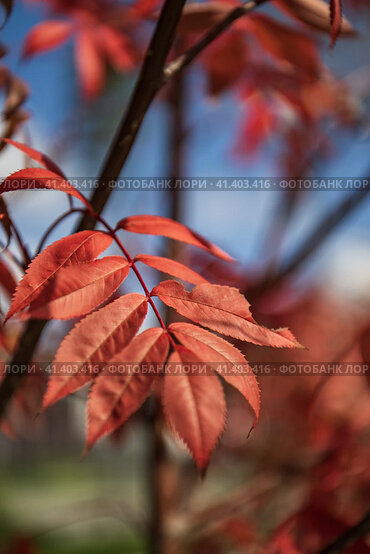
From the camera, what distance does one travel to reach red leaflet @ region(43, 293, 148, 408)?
12.7 inches

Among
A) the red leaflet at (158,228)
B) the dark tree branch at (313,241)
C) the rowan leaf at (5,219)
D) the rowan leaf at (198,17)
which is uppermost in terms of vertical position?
the rowan leaf at (198,17)

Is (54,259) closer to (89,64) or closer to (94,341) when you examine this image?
(94,341)

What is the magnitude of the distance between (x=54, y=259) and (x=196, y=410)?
16cm

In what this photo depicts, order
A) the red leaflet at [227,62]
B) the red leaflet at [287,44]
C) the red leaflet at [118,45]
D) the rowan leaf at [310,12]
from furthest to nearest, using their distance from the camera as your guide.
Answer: the red leaflet at [118,45] → the red leaflet at [227,62] → the red leaflet at [287,44] → the rowan leaf at [310,12]

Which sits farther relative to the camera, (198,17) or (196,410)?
(198,17)

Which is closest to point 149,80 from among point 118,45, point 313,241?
point 313,241

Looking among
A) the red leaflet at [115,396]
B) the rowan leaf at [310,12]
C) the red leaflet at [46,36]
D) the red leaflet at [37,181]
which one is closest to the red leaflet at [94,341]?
the red leaflet at [115,396]

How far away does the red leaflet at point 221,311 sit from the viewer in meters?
0.38

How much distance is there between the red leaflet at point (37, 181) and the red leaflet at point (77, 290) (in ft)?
0.25

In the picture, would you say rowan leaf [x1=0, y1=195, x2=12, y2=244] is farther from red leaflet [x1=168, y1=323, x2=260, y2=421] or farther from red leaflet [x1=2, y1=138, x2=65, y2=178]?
red leaflet [x1=168, y1=323, x2=260, y2=421]

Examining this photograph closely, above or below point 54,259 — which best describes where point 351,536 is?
below

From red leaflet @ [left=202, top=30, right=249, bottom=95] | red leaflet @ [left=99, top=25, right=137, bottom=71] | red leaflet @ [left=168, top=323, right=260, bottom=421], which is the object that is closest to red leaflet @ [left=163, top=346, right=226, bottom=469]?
red leaflet @ [left=168, top=323, right=260, bottom=421]

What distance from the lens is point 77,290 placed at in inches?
14.6

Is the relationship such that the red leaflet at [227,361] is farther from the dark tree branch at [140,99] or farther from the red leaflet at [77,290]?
the dark tree branch at [140,99]
